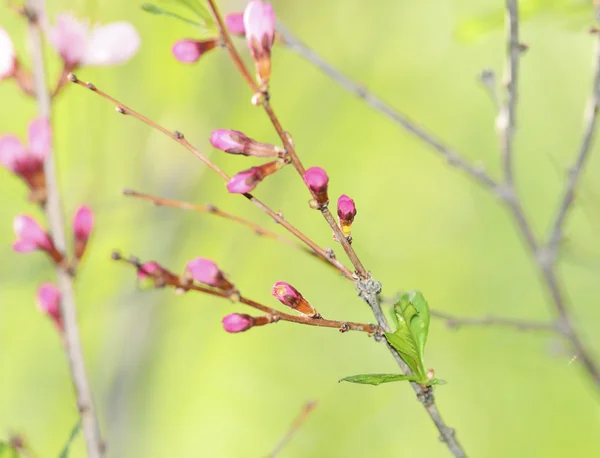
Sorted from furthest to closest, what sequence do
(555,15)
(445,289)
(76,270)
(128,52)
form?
1. (445,289)
2. (555,15)
3. (128,52)
4. (76,270)

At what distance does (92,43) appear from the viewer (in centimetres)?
172

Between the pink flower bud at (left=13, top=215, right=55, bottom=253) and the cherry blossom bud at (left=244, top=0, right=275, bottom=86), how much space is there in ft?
2.25

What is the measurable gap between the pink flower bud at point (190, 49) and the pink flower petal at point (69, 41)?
431mm

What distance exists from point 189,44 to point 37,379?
5300 mm

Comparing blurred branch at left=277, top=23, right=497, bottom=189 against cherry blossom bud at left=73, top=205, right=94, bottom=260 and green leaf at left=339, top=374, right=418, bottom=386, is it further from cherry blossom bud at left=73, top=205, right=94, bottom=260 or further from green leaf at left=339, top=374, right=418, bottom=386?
green leaf at left=339, top=374, right=418, bottom=386

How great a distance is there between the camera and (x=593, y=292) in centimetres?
616

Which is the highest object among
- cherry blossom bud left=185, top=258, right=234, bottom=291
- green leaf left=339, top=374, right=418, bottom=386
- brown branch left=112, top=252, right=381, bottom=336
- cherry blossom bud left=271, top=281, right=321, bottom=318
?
cherry blossom bud left=271, top=281, right=321, bottom=318

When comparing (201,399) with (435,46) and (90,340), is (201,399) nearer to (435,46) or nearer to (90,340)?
(90,340)

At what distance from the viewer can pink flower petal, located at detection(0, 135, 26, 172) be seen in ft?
4.98

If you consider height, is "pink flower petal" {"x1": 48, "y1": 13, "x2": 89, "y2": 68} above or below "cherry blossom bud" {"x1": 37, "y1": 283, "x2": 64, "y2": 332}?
above

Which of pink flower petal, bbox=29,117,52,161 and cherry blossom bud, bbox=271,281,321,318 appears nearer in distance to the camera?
cherry blossom bud, bbox=271,281,321,318

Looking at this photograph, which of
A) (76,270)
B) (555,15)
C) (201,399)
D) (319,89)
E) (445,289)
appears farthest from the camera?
(201,399)

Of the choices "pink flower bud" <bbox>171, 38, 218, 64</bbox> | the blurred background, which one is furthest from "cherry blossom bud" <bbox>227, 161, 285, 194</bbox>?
the blurred background

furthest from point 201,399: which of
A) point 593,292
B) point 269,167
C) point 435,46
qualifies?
point 269,167
